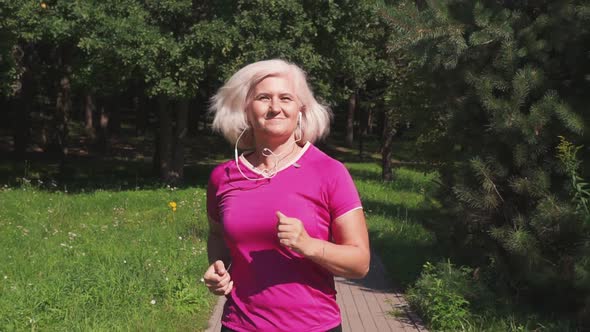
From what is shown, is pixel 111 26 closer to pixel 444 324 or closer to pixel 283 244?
pixel 444 324

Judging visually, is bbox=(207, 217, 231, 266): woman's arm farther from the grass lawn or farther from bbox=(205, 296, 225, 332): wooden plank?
bbox=(205, 296, 225, 332): wooden plank

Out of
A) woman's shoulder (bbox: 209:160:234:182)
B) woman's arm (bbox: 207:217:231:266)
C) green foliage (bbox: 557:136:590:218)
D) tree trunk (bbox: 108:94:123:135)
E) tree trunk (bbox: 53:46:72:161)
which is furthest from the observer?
tree trunk (bbox: 108:94:123:135)

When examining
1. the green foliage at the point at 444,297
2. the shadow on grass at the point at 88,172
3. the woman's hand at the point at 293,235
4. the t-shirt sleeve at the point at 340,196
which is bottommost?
the shadow on grass at the point at 88,172

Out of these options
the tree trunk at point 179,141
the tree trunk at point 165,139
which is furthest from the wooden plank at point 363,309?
the tree trunk at point 165,139

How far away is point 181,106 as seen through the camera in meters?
22.7

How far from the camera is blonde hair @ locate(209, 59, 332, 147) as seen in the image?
271 cm

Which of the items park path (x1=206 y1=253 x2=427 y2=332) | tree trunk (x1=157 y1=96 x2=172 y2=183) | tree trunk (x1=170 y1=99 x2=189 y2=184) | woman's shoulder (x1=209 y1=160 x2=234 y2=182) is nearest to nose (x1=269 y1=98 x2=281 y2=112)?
woman's shoulder (x1=209 y1=160 x2=234 y2=182)

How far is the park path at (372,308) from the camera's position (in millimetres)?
6973

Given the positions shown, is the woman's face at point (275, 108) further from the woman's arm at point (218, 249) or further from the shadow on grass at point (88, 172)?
the shadow on grass at point (88, 172)

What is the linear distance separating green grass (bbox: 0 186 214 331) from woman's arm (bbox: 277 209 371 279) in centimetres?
401

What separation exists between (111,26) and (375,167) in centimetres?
1666

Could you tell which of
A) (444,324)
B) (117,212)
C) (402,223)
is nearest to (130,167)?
(117,212)

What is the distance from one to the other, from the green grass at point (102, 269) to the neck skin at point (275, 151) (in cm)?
381

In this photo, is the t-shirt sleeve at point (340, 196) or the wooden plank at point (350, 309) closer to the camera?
the t-shirt sleeve at point (340, 196)
